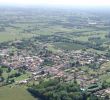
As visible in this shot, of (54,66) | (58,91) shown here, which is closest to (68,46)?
(54,66)

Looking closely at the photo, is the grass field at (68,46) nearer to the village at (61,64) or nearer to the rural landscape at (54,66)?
the rural landscape at (54,66)

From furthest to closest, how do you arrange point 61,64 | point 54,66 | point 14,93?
point 61,64
point 54,66
point 14,93

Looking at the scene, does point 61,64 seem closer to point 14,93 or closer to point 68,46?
point 14,93

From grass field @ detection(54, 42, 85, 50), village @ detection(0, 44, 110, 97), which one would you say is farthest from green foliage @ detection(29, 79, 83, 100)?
grass field @ detection(54, 42, 85, 50)

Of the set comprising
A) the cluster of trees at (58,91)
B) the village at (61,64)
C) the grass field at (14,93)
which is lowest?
the village at (61,64)

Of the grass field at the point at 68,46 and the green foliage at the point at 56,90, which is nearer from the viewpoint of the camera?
the green foliage at the point at 56,90

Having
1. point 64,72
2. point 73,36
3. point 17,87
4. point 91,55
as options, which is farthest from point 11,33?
point 17,87

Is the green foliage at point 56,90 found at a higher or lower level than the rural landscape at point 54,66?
higher

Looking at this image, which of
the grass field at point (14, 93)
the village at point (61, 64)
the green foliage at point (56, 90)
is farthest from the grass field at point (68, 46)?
the grass field at point (14, 93)
